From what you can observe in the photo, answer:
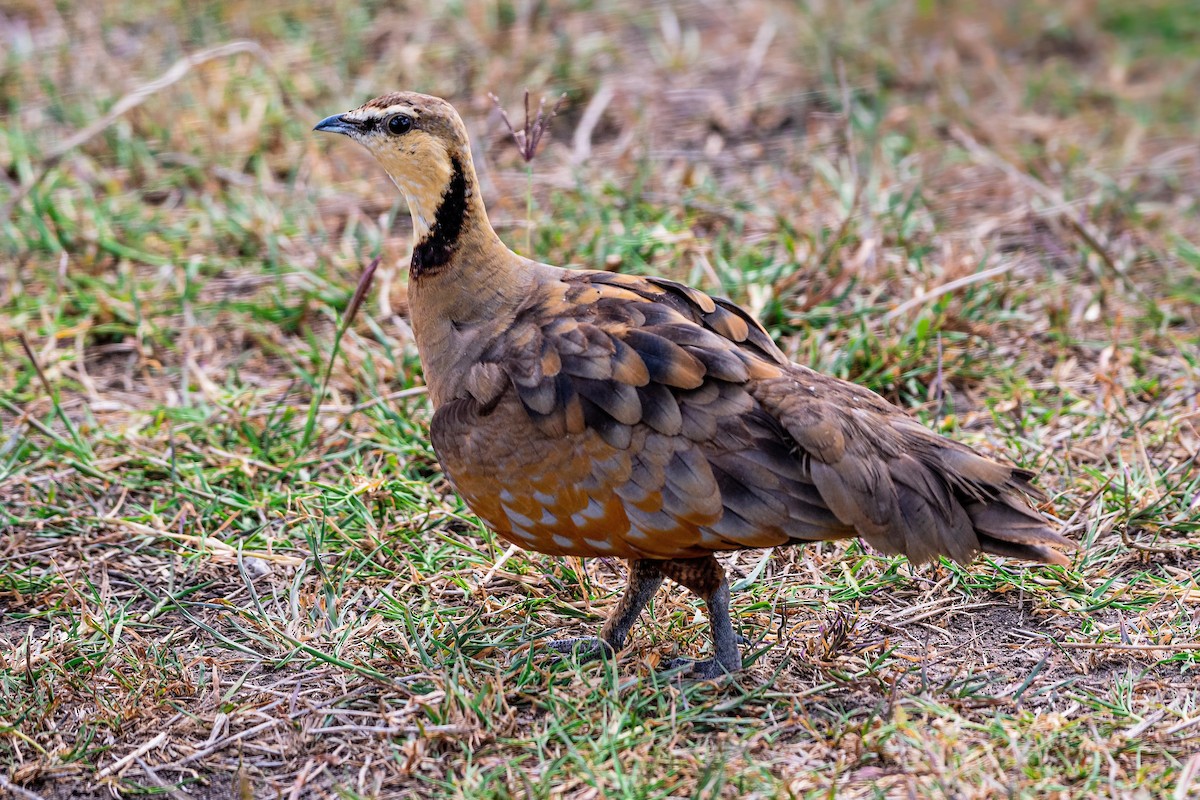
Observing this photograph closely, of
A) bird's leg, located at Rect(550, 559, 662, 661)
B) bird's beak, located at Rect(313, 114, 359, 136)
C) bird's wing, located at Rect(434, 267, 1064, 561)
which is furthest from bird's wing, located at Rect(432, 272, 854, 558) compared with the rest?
bird's beak, located at Rect(313, 114, 359, 136)

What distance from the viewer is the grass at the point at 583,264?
362cm

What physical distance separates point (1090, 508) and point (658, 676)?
1831mm

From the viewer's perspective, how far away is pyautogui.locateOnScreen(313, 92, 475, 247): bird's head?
4.12m

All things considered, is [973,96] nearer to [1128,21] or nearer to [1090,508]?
[1128,21]

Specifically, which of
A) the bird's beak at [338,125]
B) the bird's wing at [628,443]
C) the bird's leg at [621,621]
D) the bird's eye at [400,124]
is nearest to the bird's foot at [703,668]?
the bird's leg at [621,621]

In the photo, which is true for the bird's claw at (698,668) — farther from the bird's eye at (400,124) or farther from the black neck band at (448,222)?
the bird's eye at (400,124)

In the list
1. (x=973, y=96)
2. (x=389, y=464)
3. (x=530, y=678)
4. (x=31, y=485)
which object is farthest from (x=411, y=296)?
(x=973, y=96)

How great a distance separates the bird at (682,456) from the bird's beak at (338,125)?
32.0 inches

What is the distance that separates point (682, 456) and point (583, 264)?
2.50 metres

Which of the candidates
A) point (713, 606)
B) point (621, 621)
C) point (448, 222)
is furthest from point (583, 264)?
point (713, 606)

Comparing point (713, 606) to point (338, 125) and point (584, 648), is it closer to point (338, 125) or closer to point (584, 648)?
point (584, 648)

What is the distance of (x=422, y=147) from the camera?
4.14 m

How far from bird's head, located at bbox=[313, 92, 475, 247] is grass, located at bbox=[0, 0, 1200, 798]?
960 mm

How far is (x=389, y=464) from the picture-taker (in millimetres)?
4953
